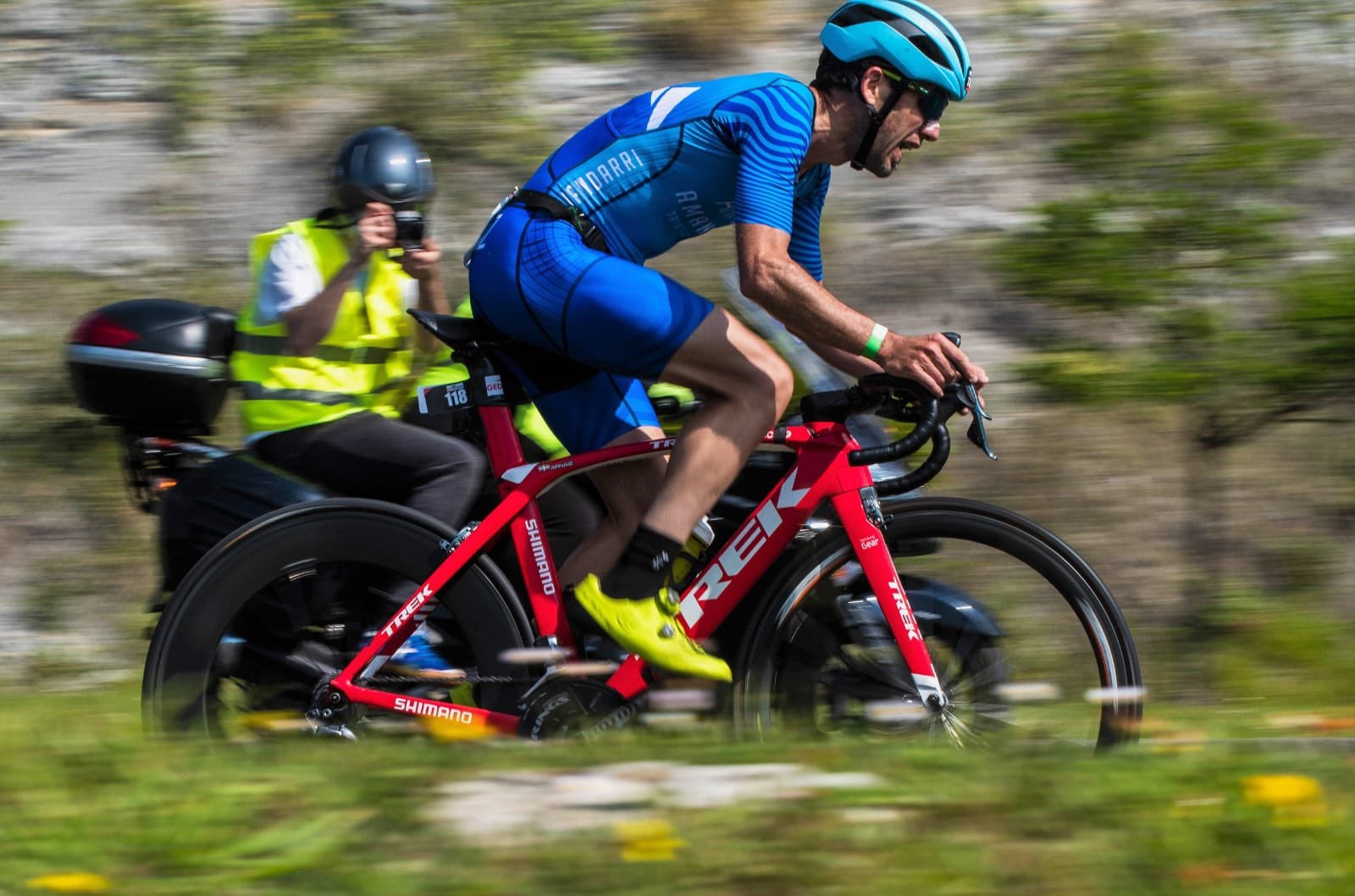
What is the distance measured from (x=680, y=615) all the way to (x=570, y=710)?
351mm

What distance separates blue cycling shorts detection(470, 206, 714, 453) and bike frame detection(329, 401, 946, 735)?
26 cm

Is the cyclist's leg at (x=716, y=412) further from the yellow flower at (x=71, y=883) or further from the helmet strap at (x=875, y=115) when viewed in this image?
the yellow flower at (x=71, y=883)

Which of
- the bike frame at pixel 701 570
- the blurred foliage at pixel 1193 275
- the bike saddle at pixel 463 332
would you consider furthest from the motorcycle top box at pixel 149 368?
the blurred foliage at pixel 1193 275

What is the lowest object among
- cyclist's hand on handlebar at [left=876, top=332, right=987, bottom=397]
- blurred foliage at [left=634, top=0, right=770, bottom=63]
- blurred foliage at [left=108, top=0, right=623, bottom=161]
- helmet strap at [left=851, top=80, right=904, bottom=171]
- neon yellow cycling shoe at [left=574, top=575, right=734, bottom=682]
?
neon yellow cycling shoe at [left=574, top=575, right=734, bottom=682]

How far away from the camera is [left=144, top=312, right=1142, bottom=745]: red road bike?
361 centimetres

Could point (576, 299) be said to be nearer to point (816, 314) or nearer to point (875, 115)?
point (816, 314)

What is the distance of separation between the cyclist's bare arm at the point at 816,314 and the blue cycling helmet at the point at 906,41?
1.68ft

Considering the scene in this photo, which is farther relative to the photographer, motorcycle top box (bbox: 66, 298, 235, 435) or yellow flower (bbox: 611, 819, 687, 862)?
motorcycle top box (bbox: 66, 298, 235, 435)

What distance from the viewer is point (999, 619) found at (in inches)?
152

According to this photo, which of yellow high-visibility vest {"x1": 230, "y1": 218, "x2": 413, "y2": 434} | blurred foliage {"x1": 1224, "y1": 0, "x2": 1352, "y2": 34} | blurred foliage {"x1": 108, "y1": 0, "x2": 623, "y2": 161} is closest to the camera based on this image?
yellow high-visibility vest {"x1": 230, "y1": 218, "x2": 413, "y2": 434}

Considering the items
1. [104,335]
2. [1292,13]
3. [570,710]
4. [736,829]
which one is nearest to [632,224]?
[570,710]

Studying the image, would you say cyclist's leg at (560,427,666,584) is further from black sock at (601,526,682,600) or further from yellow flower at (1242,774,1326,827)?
yellow flower at (1242,774,1326,827)

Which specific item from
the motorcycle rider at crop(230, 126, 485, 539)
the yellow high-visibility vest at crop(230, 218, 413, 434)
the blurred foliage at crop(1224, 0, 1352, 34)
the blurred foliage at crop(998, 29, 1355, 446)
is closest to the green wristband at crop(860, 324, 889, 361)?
the motorcycle rider at crop(230, 126, 485, 539)

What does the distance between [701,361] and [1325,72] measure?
182 inches
